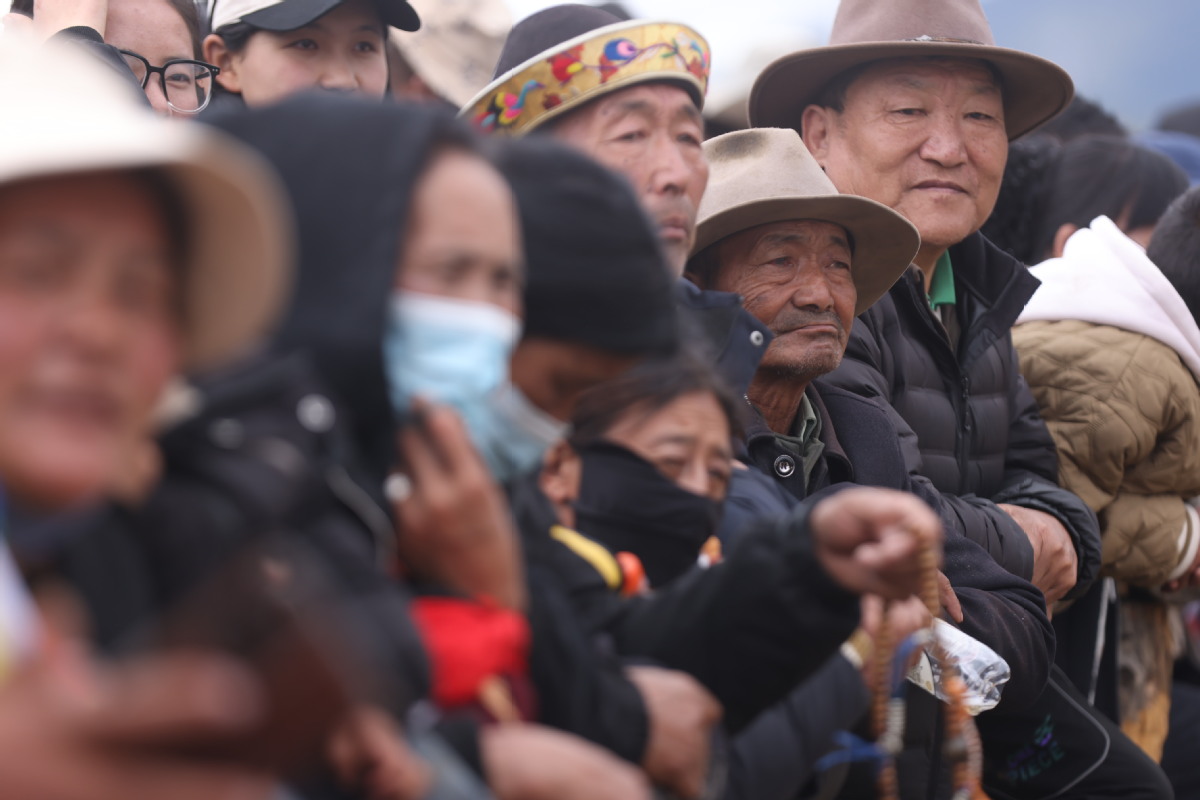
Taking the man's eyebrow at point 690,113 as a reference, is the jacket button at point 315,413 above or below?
Result: above

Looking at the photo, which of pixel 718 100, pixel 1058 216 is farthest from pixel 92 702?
pixel 1058 216

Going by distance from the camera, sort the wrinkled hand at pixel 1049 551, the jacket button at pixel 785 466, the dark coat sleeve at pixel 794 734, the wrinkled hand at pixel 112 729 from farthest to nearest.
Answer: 1. the wrinkled hand at pixel 1049 551
2. the jacket button at pixel 785 466
3. the dark coat sleeve at pixel 794 734
4. the wrinkled hand at pixel 112 729

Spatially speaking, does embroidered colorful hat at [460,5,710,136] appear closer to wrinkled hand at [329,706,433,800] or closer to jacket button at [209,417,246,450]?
jacket button at [209,417,246,450]

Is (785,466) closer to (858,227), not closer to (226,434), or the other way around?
(858,227)

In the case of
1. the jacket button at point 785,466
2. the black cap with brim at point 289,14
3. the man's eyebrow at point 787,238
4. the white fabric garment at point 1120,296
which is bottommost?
the white fabric garment at point 1120,296

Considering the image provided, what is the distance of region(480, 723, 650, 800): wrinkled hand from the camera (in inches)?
64.3

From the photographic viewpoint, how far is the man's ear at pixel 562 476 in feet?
7.80

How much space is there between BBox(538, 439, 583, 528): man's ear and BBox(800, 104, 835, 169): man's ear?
9.20 ft

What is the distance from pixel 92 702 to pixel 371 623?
0.46 m

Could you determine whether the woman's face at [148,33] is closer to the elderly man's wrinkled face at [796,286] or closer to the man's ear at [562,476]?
the elderly man's wrinkled face at [796,286]

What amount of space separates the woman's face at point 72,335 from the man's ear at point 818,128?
3884 mm

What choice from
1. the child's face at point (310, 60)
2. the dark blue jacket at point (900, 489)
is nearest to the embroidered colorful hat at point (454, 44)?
the child's face at point (310, 60)

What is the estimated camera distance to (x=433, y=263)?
171 centimetres

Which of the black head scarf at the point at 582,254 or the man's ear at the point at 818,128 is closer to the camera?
the black head scarf at the point at 582,254
